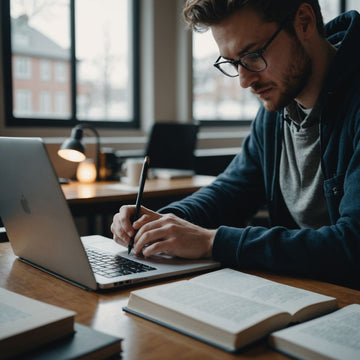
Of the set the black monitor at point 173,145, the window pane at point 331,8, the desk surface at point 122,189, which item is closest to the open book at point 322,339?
the desk surface at point 122,189

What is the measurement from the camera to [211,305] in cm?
73

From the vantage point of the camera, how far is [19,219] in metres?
1.02

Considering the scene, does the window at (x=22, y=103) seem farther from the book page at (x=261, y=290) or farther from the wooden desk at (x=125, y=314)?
the book page at (x=261, y=290)

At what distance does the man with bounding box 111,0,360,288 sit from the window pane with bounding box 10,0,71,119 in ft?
7.70

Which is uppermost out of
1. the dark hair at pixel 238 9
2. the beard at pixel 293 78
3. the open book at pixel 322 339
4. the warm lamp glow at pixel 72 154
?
the dark hair at pixel 238 9

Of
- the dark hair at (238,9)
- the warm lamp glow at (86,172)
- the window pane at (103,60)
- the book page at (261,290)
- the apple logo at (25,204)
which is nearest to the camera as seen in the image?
the book page at (261,290)

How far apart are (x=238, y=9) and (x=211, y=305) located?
85cm

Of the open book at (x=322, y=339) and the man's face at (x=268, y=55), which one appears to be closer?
the open book at (x=322, y=339)

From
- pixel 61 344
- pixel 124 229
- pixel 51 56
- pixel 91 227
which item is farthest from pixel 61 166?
pixel 61 344

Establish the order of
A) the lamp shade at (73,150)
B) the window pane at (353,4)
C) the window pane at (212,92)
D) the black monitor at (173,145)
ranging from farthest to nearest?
1. the window pane at (353,4)
2. the window pane at (212,92)
3. the black monitor at (173,145)
4. the lamp shade at (73,150)

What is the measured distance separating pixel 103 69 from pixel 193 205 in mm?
2830

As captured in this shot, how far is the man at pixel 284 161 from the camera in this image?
1.00 meters

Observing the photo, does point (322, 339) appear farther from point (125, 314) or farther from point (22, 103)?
point (22, 103)

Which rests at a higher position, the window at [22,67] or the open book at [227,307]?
the window at [22,67]
